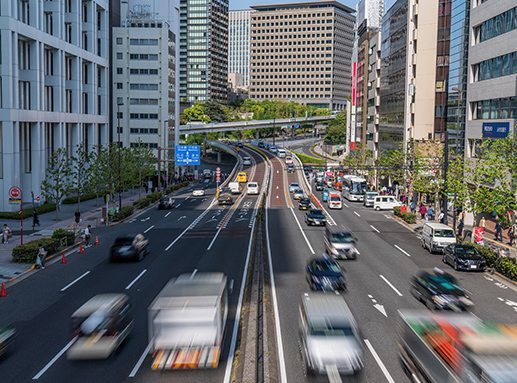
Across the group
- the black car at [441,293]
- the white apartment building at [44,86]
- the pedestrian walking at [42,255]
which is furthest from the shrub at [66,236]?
the black car at [441,293]

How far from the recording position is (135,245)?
113 feet

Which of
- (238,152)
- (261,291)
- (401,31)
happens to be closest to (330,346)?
(261,291)

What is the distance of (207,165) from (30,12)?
294 feet

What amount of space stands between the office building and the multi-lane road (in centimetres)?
1177

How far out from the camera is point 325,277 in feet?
86.3

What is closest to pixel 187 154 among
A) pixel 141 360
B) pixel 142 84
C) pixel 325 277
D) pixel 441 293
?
pixel 142 84

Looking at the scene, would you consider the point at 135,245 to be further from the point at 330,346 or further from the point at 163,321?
the point at 330,346

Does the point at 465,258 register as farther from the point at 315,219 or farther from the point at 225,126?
the point at 225,126

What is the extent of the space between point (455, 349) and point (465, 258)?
19268 mm

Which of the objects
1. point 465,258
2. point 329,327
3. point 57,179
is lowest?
point 465,258

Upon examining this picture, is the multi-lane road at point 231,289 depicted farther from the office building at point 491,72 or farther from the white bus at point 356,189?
the white bus at point 356,189

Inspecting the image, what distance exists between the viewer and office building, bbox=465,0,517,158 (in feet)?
140

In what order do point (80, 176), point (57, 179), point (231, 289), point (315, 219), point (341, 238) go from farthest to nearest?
point (80, 176) < point (57, 179) < point (315, 219) < point (341, 238) < point (231, 289)

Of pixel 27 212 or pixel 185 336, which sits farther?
pixel 27 212
